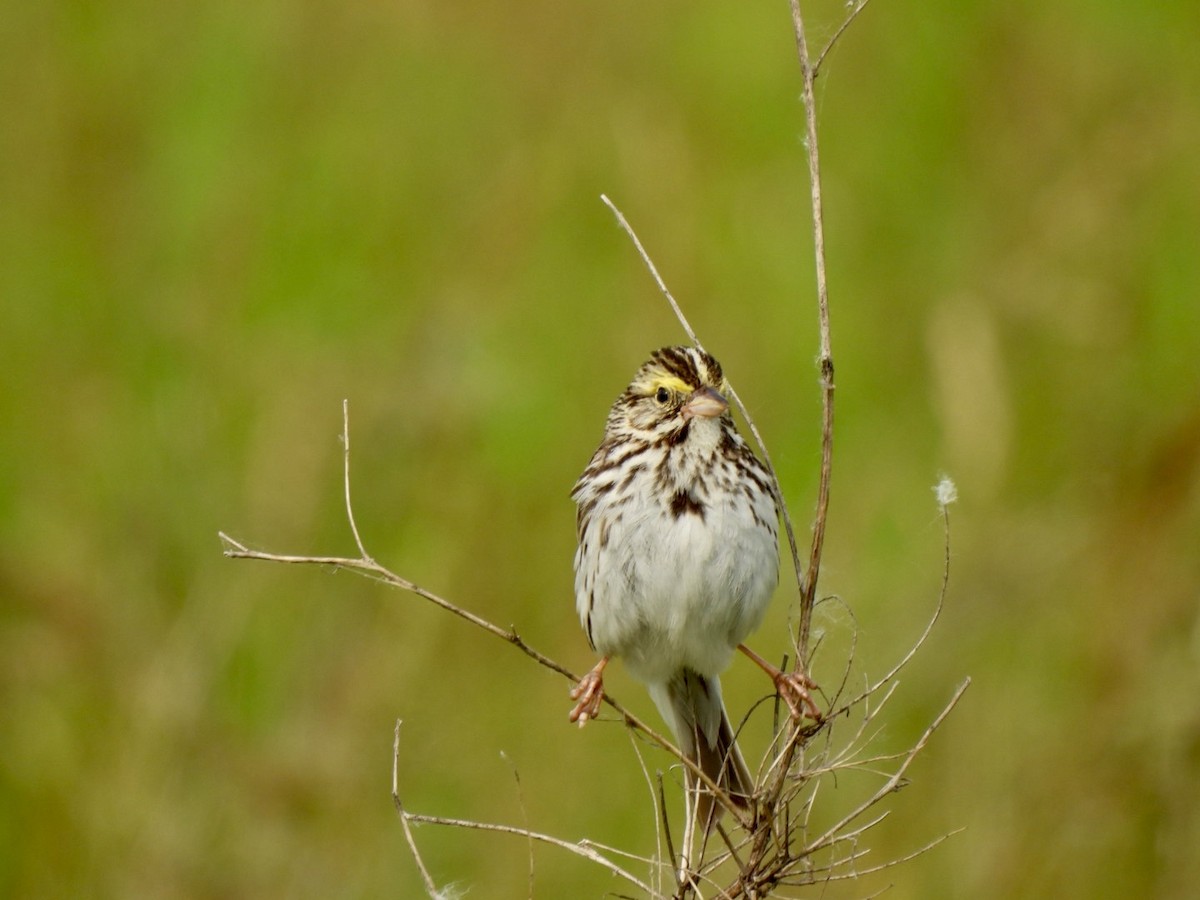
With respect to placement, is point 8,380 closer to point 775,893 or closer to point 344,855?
point 344,855

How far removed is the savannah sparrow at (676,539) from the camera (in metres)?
3.99

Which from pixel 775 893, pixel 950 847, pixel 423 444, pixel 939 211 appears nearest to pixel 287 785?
pixel 423 444

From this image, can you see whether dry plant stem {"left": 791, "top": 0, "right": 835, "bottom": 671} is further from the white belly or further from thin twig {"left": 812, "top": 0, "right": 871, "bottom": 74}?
the white belly

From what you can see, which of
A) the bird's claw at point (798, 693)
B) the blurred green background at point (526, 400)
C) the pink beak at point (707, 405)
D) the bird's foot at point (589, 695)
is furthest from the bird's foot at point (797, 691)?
the blurred green background at point (526, 400)

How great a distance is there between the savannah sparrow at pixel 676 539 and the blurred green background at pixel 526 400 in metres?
1.16

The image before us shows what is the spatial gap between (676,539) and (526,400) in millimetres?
2414

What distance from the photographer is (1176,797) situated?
491 cm

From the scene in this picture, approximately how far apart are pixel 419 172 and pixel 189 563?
2156 millimetres

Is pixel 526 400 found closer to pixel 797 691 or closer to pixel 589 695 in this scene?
pixel 589 695

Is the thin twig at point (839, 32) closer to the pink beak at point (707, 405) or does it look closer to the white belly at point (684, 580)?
the pink beak at point (707, 405)

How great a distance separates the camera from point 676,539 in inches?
158

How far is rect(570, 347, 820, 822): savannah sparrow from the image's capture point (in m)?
3.99

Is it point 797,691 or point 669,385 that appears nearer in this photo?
point 797,691

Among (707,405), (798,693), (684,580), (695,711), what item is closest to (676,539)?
(684,580)
